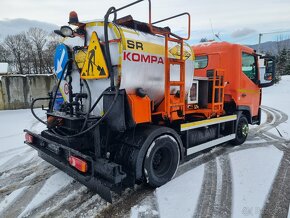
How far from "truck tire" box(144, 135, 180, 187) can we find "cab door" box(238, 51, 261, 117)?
2835mm

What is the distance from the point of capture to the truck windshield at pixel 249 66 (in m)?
6.02

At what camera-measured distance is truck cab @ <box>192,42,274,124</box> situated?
578 cm

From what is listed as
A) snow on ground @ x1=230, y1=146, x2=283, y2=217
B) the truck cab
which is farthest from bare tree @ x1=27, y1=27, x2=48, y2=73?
snow on ground @ x1=230, y1=146, x2=283, y2=217

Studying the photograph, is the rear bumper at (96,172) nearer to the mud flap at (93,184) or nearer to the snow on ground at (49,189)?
the mud flap at (93,184)

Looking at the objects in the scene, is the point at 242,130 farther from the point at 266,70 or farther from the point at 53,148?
the point at 53,148

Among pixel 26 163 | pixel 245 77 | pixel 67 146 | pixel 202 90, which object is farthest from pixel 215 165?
pixel 26 163

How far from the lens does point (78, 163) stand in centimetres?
326

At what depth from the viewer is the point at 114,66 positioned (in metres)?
3.36

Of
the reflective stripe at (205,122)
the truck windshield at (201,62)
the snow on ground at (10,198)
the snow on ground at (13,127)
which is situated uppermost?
the truck windshield at (201,62)

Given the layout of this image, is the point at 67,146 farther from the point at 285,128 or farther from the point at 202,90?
the point at 285,128

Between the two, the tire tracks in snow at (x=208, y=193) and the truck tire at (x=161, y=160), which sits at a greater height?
the truck tire at (x=161, y=160)

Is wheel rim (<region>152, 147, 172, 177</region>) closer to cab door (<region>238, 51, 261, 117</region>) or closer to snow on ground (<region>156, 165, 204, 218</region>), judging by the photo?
snow on ground (<region>156, 165, 204, 218</region>)

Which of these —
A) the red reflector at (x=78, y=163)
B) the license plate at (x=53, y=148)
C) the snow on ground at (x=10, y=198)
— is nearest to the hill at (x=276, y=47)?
the license plate at (x=53, y=148)

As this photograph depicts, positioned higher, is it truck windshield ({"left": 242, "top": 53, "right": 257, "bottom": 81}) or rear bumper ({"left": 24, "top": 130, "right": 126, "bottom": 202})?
truck windshield ({"left": 242, "top": 53, "right": 257, "bottom": 81})
